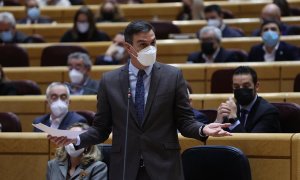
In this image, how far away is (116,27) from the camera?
8500mm

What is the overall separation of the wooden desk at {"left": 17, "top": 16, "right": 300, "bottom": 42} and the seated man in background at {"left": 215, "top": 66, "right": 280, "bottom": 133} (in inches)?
130

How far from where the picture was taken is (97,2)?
10.3m

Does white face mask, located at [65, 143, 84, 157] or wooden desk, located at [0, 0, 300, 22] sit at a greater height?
wooden desk, located at [0, 0, 300, 22]

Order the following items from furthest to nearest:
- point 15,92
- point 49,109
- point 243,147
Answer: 1. point 15,92
2. point 49,109
3. point 243,147

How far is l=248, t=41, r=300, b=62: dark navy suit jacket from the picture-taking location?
6918 millimetres

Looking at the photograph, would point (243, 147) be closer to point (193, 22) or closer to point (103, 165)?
point (103, 165)

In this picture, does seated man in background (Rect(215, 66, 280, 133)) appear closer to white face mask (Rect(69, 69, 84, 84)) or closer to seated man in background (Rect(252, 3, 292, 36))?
white face mask (Rect(69, 69, 84, 84))

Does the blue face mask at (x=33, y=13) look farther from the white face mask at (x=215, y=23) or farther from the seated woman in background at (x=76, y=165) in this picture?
the seated woman in background at (x=76, y=165)

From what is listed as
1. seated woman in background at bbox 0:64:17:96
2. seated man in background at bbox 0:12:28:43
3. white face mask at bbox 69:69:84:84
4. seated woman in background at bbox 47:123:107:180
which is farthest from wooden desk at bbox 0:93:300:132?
seated man in background at bbox 0:12:28:43

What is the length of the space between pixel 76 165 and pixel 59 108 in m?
1.19

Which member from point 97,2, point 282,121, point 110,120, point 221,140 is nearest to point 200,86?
point 282,121

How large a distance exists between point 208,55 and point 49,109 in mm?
1687

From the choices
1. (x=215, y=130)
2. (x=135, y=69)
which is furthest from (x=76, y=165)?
(x=215, y=130)

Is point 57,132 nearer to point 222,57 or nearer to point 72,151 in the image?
point 72,151
